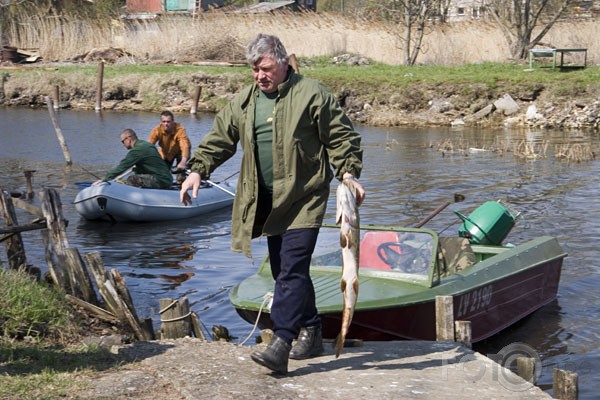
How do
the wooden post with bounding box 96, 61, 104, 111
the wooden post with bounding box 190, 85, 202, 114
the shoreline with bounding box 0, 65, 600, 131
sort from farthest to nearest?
1. the wooden post with bounding box 96, 61, 104, 111
2. the wooden post with bounding box 190, 85, 202, 114
3. the shoreline with bounding box 0, 65, 600, 131

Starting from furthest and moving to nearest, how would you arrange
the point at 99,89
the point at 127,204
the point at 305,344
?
the point at 99,89
the point at 127,204
the point at 305,344

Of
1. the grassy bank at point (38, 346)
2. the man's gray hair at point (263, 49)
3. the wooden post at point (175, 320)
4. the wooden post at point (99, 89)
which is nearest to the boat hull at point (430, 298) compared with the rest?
the wooden post at point (175, 320)

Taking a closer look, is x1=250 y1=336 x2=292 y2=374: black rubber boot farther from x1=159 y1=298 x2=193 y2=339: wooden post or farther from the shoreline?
the shoreline

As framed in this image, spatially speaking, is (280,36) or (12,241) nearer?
(12,241)

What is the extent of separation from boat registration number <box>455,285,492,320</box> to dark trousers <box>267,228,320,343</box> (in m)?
2.92

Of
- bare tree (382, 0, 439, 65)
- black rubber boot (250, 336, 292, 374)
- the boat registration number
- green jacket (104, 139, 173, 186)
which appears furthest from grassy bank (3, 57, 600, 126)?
black rubber boot (250, 336, 292, 374)

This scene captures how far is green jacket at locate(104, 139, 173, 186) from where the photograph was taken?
16.5m

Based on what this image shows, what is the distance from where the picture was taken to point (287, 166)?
6156 millimetres

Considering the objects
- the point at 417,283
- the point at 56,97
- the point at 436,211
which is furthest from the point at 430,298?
the point at 56,97

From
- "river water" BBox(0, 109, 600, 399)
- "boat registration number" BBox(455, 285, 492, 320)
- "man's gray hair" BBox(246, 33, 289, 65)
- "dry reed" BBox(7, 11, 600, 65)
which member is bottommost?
"river water" BBox(0, 109, 600, 399)

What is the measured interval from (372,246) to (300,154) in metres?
3.26

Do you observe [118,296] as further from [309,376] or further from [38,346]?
[309,376]

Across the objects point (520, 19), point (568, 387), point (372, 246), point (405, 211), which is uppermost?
point (520, 19)

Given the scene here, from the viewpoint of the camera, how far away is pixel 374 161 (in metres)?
24.9
